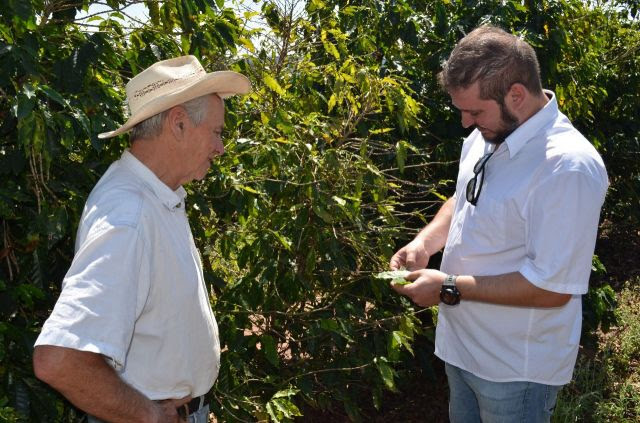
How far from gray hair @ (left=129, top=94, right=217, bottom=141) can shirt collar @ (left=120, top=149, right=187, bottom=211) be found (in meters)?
0.08

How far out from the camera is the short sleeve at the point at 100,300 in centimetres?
191

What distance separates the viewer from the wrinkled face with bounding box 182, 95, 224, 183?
2.38m

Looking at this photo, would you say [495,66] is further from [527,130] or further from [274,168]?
[274,168]

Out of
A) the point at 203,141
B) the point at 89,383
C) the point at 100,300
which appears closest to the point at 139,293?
the point at 100,300

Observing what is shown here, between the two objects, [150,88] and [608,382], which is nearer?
[150,88]

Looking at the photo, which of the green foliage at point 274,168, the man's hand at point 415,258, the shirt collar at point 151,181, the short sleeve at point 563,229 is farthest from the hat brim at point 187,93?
the man's hand at point 415,258

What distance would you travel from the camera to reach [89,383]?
193 centimetres

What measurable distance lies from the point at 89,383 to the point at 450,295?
4.39 ft

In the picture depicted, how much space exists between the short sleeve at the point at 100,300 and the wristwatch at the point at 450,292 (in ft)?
3.95

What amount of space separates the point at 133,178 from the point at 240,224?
1607 millimetres

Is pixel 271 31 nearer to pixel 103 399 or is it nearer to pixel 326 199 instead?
pixel 326 199

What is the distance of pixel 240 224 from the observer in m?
3.85

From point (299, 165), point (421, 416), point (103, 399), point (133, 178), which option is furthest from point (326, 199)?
point (421, 416)

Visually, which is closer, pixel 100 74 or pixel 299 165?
pixel 100 74
